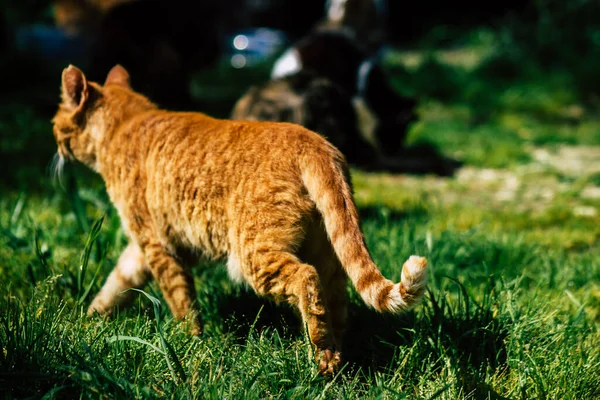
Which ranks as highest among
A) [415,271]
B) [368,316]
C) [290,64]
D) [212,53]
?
[212,53]

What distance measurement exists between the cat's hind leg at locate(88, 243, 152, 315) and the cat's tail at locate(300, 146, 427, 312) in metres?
1.03

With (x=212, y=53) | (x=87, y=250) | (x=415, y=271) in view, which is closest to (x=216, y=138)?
(x=87, y=250)

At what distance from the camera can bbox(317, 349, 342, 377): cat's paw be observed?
2.38m

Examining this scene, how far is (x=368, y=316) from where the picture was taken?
2.90 metres

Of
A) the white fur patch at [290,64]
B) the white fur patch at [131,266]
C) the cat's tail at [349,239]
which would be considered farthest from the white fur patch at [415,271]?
the white fur patch at [290,64]

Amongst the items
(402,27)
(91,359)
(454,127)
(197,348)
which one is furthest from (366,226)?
(402,27)

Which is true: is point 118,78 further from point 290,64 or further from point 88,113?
point 290,64

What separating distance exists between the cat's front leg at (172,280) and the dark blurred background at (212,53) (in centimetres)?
278

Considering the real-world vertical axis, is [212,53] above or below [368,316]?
above

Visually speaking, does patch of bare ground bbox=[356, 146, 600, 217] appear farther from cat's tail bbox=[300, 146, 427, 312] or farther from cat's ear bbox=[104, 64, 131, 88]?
cat's tail bbox=[300, 146, 427, 312]

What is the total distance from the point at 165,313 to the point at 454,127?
6132 mm

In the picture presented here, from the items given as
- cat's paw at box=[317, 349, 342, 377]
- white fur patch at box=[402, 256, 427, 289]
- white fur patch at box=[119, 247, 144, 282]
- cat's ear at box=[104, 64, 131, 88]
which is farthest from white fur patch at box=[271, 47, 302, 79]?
white fur patch at box=[402, 256, 427, 289]

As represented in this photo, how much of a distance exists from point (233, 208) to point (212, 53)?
6013mm

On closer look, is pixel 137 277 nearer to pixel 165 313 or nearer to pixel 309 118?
pixel 165 313
